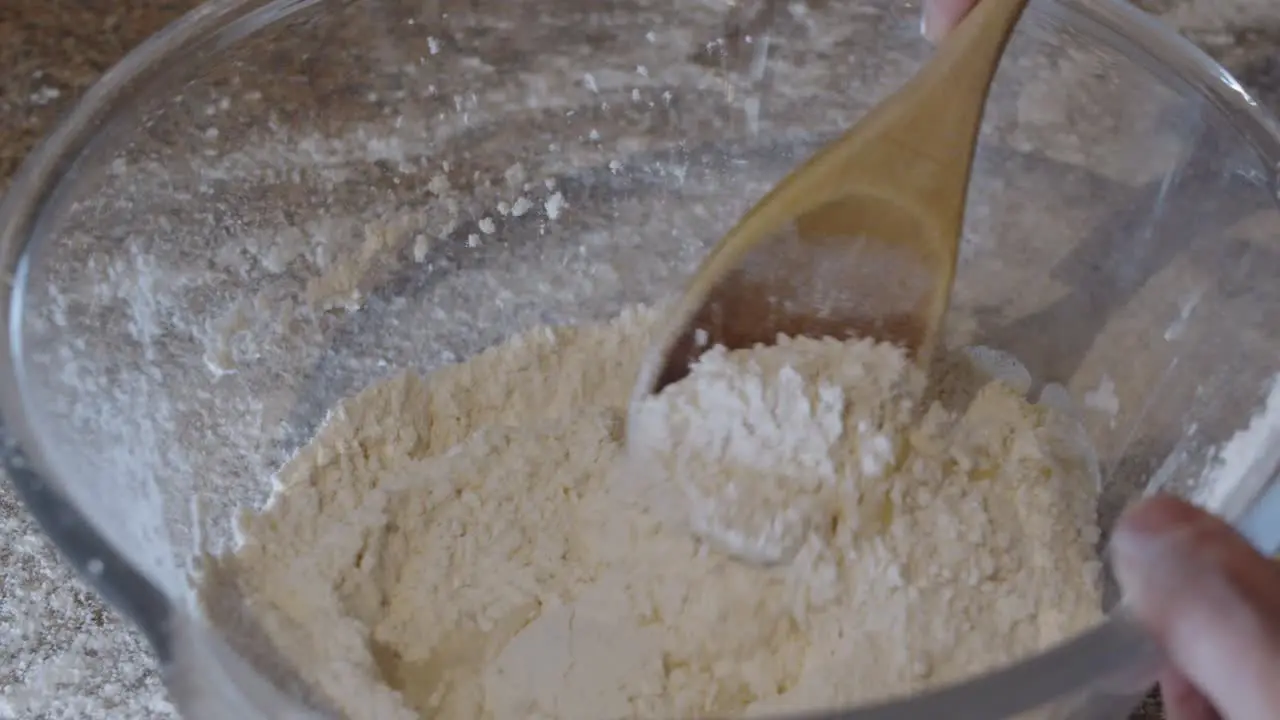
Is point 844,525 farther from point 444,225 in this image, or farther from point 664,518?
point 444,225

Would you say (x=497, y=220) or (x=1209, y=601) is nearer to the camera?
(x=1209, y=601)

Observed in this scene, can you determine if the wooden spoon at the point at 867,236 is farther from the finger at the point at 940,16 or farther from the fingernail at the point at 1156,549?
the fingernail at the point at 1156,549

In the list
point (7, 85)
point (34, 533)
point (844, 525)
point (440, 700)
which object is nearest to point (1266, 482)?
point (844, 525)

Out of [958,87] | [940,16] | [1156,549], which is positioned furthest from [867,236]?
[1156,549]

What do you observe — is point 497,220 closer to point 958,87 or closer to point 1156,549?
point 958,87

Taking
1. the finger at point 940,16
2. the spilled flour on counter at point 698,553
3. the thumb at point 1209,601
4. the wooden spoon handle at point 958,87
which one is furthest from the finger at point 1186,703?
the finger at point 940,16

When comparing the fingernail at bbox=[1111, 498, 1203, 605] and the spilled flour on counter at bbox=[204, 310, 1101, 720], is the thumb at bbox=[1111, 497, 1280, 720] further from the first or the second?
the spilled flour on counter at bbox=[204, 310, 1101, 720]

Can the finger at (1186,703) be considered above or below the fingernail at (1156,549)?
below
